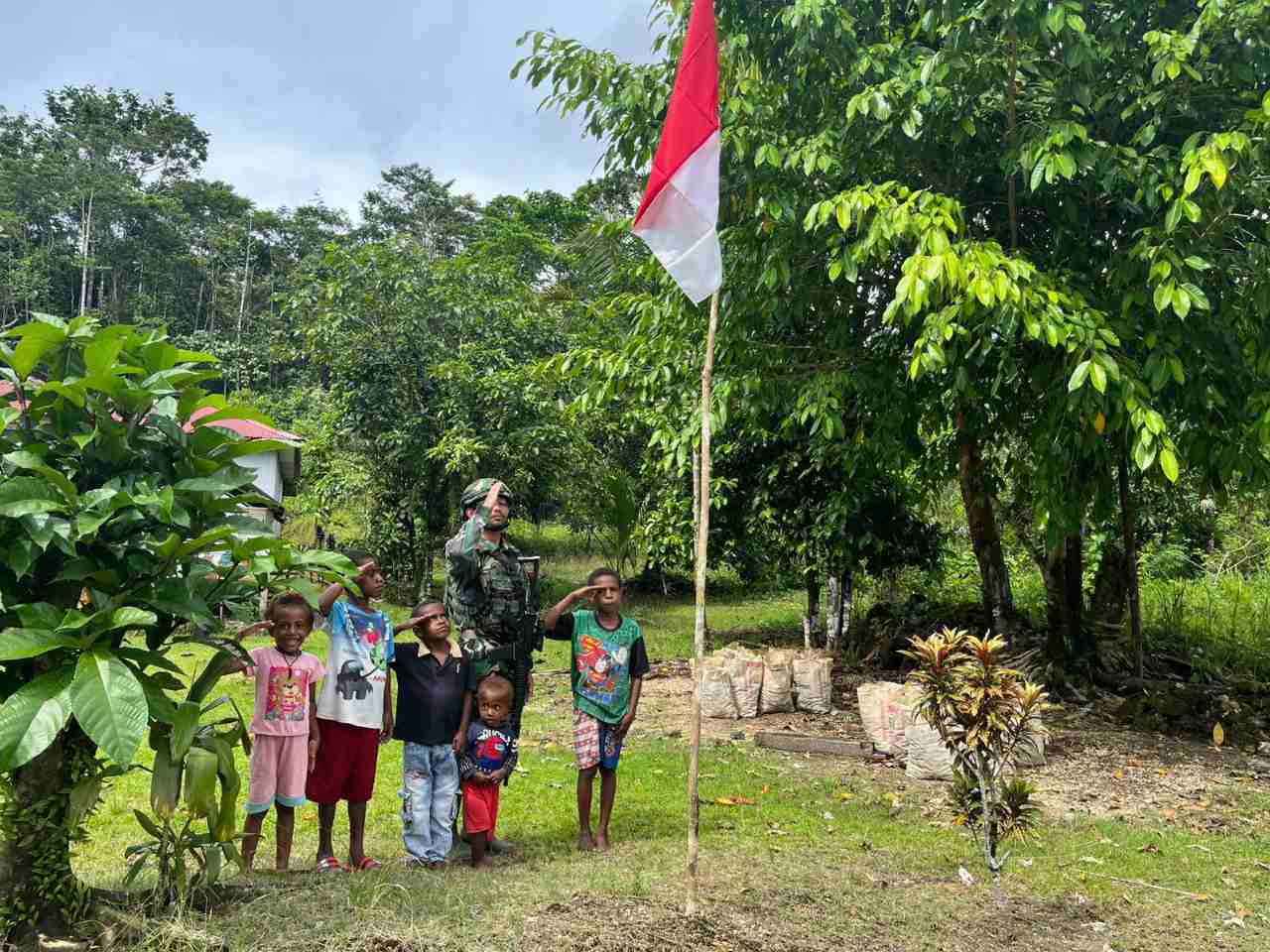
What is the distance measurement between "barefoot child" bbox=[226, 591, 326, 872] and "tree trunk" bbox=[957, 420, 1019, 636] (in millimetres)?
6760

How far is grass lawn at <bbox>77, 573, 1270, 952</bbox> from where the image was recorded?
12.5 feet

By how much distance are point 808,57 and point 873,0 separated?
872 millimetres

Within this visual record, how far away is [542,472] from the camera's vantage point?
646 inches

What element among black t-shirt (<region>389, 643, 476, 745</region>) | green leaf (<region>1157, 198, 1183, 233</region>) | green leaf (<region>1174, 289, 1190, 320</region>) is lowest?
black t-shirt (<region>389, 643, 476, 745</region>)

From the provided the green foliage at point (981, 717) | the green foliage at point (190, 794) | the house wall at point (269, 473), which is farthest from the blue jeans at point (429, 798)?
the house wall at point (269, 473)

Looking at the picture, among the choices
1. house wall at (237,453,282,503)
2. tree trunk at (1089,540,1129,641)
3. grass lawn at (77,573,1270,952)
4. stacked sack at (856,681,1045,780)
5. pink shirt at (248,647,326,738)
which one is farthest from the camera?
house wall at (237,453,282,503)

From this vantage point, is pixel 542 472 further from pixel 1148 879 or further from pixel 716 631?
pixel 1148 879

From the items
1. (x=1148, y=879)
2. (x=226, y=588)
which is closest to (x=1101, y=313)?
(x=1148, y=879)

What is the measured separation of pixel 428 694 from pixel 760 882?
5.84 ft

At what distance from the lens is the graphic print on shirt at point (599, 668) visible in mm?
5293

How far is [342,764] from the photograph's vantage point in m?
4.74

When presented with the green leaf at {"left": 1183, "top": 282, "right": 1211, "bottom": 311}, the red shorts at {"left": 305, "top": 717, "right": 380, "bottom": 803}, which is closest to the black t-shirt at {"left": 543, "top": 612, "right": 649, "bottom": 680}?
the red shorts at {"left": 305, "top": 717, "right": 380, "bottom": 803}

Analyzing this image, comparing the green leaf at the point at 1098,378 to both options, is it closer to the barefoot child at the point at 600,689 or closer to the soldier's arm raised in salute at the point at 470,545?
the barefoot child at the point at 600,689

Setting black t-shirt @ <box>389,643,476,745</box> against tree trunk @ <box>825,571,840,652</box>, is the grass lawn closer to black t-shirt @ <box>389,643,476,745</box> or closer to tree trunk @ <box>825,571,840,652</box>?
black t-shirt @ <box>389,643,476,745</box>
